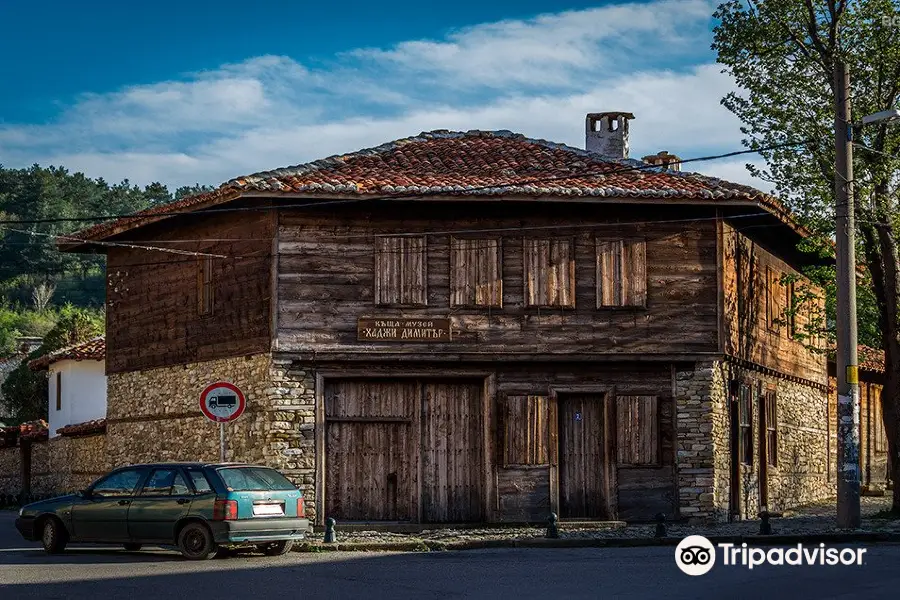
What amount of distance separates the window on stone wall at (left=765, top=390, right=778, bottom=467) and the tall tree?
3.79 m

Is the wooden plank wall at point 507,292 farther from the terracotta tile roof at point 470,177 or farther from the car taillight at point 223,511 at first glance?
the car taillight at point 223,511

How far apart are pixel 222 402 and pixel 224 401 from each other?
0.04 meters

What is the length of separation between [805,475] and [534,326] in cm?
1245

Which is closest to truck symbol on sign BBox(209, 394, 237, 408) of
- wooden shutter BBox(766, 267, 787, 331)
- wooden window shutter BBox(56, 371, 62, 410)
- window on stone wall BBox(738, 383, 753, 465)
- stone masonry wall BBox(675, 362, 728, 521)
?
stone masonry wall BBox(675, 362, 728, 521)

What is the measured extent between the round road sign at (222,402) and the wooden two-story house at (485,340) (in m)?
3.86

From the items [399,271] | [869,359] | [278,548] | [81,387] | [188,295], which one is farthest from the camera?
[81,387]

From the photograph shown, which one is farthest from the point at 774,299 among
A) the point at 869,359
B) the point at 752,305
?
the point at 869,359

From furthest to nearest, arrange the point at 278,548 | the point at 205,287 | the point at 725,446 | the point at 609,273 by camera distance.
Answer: the point at 205,287 → the point at 725,446 → the point at 609,273 → the point at 278,548

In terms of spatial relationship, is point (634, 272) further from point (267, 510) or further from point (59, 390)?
point (59, 390)

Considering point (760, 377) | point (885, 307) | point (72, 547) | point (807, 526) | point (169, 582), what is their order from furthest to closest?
point (760, 377) → point (885, 307) → point (807, 526) → point (72, 547) → point (169, 582)

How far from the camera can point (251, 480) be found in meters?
19.8

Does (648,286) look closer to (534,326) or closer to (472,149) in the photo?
(534,326)

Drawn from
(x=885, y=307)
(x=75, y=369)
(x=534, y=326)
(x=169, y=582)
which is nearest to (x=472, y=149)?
(x=534, y=326)

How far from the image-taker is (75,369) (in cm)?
4453
